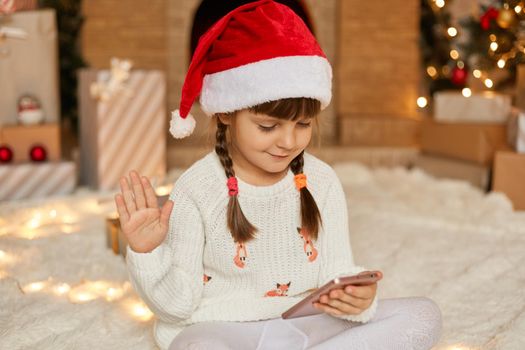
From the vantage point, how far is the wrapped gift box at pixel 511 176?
2328 mm

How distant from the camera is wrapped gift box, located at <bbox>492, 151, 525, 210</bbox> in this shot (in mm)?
→ 2328

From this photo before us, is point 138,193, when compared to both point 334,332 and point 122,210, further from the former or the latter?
point 334,332

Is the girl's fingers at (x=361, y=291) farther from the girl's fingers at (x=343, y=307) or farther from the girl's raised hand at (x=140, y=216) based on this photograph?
the girl's raised hand at (x=140, y=216)

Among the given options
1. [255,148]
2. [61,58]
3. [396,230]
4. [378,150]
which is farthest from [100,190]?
[255,148]

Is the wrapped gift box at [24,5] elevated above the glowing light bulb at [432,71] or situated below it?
above

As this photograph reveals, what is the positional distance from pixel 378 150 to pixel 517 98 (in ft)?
2.53

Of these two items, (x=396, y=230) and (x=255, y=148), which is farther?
(x=396, y=230)

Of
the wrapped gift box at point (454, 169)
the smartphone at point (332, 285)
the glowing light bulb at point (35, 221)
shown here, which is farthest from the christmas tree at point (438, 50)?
the smartphone at point (332, 285)

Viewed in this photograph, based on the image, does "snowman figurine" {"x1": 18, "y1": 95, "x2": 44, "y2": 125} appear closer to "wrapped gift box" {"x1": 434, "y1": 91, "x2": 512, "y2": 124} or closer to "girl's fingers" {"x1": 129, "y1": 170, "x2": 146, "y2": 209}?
"girl's fingers" {"x1": 129, "y1": 170, "x2": 146, "y2": 209}

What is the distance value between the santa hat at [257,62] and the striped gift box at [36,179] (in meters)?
1.55

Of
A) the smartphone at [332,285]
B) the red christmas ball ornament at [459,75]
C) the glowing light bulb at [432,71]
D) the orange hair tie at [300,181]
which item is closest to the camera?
the smartphone at [332,285]

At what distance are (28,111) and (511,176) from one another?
6.30ft

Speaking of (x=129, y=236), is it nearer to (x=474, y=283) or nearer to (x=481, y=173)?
(x=474, y=283)

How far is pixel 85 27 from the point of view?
3.21 meters
